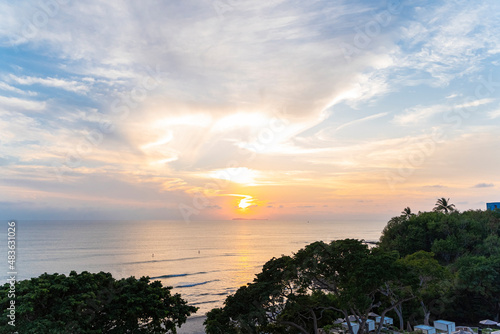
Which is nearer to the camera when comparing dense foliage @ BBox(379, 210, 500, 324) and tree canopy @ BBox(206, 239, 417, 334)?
tree canopy @ BBox(206, 239, 417, 334)

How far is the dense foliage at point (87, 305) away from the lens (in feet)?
40.5

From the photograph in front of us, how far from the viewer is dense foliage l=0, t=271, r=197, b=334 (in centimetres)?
1234

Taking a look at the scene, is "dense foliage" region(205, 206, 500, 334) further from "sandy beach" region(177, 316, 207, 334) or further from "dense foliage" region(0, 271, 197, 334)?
"sandy beach" region(177, 316, 207, 334)

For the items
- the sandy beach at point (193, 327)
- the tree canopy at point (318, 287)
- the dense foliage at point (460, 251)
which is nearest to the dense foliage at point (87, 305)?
the tree canopy at point (318, 287)

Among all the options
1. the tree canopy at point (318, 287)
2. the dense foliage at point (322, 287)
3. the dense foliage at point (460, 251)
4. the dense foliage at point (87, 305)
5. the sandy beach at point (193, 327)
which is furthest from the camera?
the sandy beach at point (193, 327)

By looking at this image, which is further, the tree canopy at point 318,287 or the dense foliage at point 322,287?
the dense foliage at point 322,287

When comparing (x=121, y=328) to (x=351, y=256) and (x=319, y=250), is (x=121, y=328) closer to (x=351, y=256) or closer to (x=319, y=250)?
(x=319, y=250)

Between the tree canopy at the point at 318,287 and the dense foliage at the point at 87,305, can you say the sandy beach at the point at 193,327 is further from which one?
the dense foliage at the point at 87,305

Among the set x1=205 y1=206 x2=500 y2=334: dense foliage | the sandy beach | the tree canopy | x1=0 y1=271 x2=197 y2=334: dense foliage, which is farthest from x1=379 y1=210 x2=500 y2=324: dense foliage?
the sandy beach

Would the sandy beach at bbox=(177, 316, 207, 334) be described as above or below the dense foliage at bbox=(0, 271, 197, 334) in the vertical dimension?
below

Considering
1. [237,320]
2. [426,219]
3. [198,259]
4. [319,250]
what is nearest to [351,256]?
[319,250]

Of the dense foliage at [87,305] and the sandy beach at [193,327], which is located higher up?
the dense foliage at [87,305]

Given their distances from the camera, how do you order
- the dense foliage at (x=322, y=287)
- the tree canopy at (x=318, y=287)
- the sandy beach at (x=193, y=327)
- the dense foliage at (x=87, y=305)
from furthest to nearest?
the sandy beach at (x=193, y=327), the dense foliage at (x=322, y=287), the tree canopy at (x=318, y=287), the dense foliage at (x=87, y=305)

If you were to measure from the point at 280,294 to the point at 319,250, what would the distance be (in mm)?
3066
